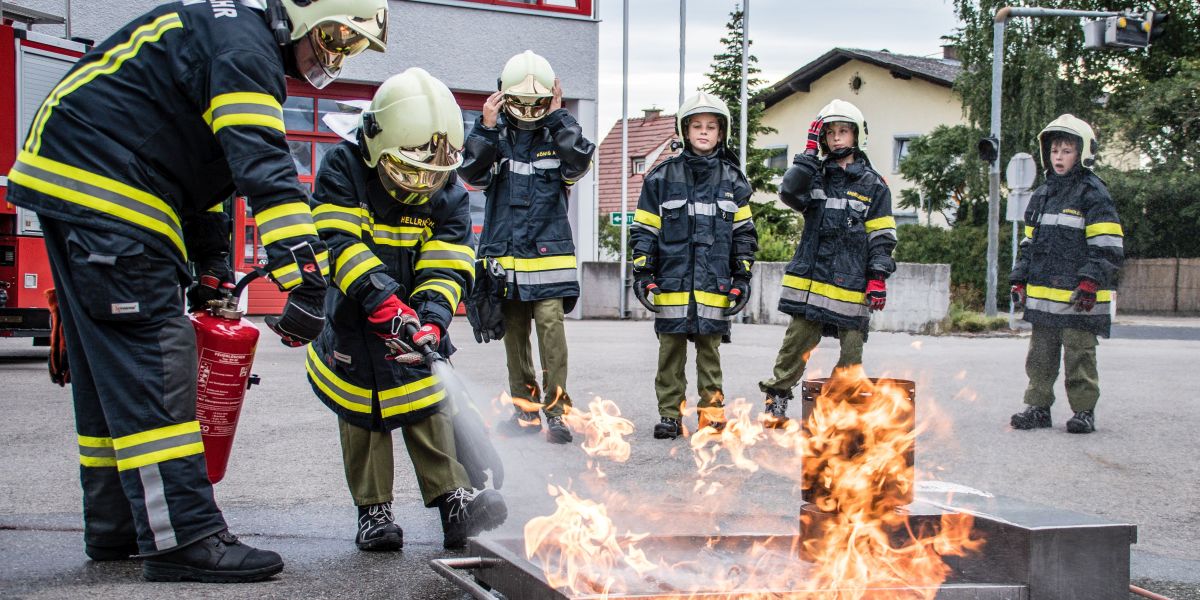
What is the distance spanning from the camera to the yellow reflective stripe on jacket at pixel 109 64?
11.8ft

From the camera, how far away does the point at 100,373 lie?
11.7 ft

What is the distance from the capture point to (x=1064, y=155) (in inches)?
299

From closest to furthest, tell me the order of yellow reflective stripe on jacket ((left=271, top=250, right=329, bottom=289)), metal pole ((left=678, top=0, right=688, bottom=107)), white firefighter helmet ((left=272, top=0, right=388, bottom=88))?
yellow reflective stripe on jacket ((left=271, top=250, right=329, bottom=289)) → white firefighter helmet ((left=272, top=0, right=388, bottom=88)) → metal pole ((left=678, top=0, right=688, bottom=107))

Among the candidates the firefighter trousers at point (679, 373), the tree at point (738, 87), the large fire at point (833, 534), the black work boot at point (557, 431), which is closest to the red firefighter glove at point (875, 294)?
the firefighter trousers at point (679, 373)

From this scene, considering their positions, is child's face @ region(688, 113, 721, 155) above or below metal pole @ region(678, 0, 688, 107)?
below

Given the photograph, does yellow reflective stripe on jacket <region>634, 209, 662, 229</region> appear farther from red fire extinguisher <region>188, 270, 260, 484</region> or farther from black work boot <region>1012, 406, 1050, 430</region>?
red fire extinguisher <region>188, 270, 260, 484</region>

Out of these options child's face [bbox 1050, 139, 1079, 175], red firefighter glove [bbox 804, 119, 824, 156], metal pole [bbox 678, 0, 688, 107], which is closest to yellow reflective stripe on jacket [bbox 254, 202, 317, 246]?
red firefighter glove [bbox 804, 119, 824, 156]

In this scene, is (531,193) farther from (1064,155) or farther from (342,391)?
(1064,155)

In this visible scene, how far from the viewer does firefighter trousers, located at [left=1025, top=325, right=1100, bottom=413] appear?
24.2 ft

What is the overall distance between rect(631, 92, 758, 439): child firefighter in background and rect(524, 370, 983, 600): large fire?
306 cm

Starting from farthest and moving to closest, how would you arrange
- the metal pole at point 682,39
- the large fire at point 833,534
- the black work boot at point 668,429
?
the metal pole at point 682,39
the black work boot at point 668,429
the large fire at point 833,534

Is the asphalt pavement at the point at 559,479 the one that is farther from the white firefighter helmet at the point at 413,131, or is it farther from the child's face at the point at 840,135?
the child's face at the point at 840,135

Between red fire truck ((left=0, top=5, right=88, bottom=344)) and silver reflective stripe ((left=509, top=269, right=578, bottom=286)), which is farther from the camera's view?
red fire truck ((left=0, top=5, right=88, bottom=344))

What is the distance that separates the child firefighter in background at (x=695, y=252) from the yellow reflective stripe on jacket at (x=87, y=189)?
3811mm
